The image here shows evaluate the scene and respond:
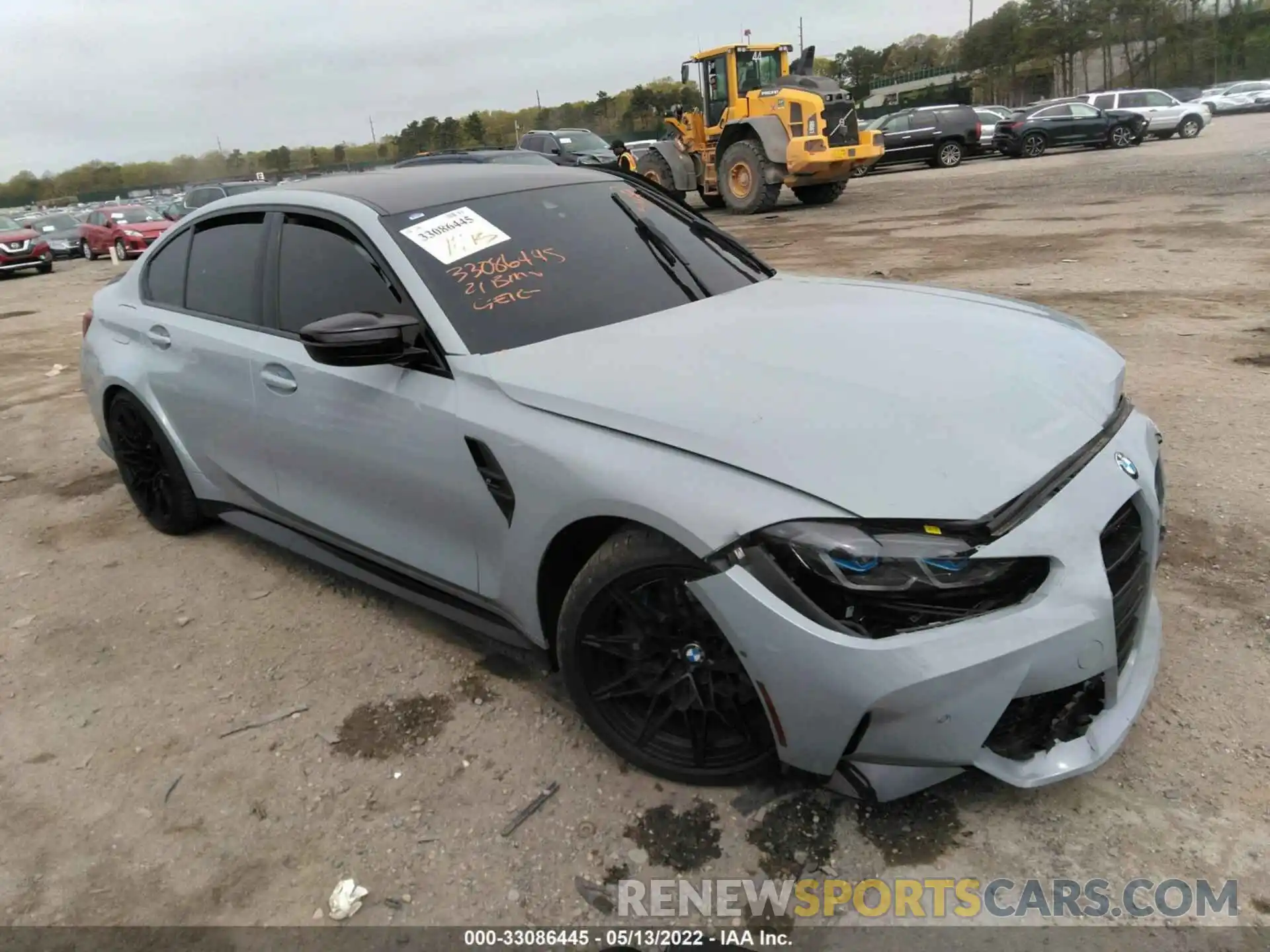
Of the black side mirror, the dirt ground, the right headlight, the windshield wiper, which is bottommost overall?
the dirt ground

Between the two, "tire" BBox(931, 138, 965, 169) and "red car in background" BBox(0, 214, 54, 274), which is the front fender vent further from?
"tire" BBox(931, 138, 965, 169)

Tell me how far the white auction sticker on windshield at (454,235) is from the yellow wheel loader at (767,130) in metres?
14.3

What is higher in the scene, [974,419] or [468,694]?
[974,419]

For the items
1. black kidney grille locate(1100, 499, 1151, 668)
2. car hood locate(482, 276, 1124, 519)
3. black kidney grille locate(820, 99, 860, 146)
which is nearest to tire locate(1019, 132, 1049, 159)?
black kidney grille locate(820, 99, 860, 146)

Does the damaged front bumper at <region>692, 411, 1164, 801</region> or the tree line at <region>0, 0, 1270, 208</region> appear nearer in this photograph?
the damaged front bumper at <region>692, 411, 1164, 801</region>

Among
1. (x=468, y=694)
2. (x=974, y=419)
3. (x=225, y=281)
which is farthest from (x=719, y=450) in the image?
(x=225, y=281)

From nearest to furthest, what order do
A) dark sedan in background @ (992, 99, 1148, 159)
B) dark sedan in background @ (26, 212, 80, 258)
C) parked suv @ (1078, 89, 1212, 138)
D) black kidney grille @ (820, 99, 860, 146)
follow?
black kidney grille @ (820, 99, 860, 146) → dark sedan in background @ (26, 212, 80, 258) → dark sedan in background @ (992, 99, 1148, 159) → parked suv @ (1078, 89, 1212, 138)

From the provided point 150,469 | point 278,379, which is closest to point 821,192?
point 150,469

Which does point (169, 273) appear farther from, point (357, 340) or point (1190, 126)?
point (1190, 126)

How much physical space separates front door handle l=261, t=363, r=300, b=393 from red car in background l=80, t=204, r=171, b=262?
1996cm

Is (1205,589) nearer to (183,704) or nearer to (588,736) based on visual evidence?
(588,736)

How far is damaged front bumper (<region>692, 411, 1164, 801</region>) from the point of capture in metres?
1.87

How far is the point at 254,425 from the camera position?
333 cm

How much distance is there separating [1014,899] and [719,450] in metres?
1.20
